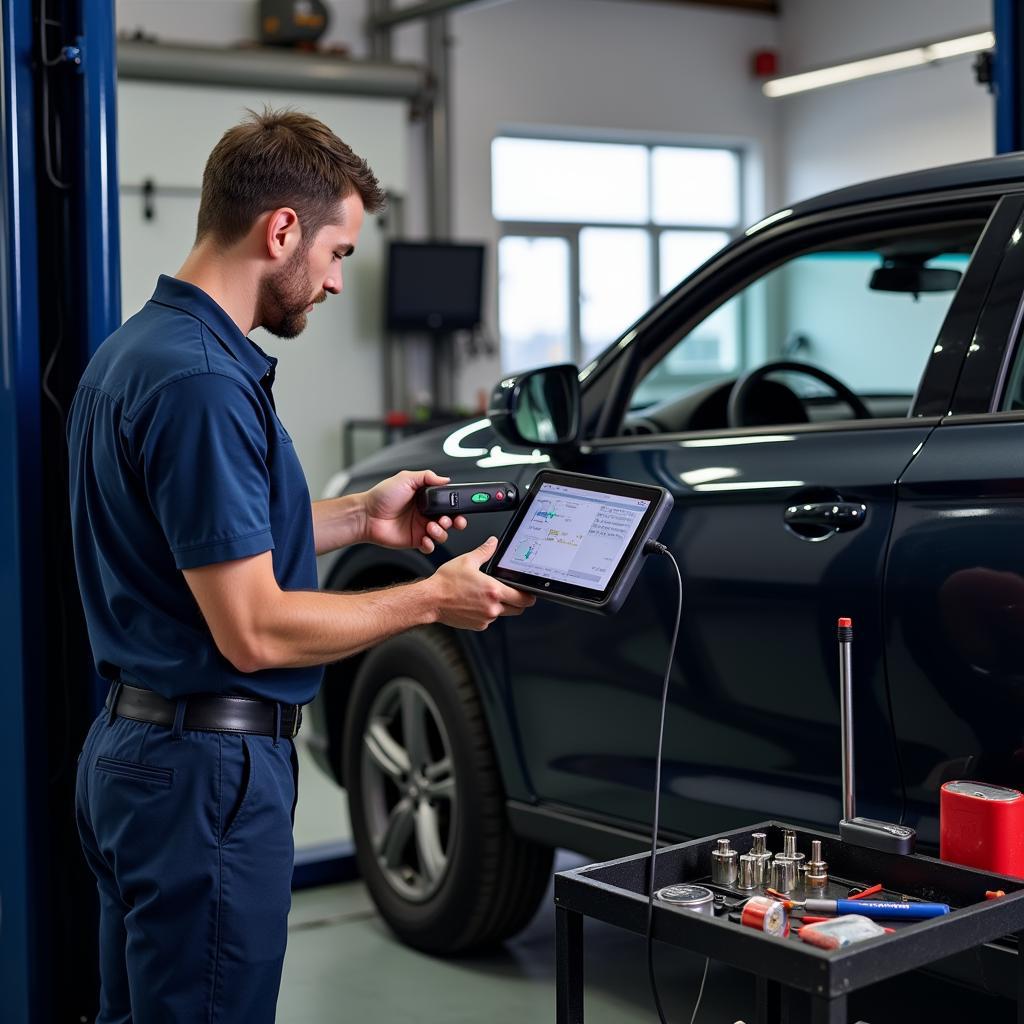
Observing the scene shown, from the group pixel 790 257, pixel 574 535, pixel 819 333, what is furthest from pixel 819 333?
pixel 574 535

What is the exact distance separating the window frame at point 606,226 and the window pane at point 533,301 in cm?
5

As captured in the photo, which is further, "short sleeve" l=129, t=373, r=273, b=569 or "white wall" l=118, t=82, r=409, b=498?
"white wall" l=118, t=82, r=409, b=498

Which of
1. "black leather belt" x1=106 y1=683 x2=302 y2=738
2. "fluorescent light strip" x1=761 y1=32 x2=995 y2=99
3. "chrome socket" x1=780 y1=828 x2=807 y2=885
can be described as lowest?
"chrome socket" x1=780 y1=828 x2=807 y2=885

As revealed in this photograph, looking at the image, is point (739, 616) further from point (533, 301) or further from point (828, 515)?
point (533, 301)

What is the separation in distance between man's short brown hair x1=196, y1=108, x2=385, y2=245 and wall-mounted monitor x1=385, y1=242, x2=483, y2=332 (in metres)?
7.29

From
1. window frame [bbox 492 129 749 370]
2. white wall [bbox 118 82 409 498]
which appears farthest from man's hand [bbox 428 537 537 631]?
window frame [bbox 492 129 749 370]

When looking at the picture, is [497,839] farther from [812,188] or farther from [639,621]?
[812,188]

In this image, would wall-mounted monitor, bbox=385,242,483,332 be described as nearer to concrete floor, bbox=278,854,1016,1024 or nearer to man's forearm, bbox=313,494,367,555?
concrete floor, bbox=278,854,1016,1024

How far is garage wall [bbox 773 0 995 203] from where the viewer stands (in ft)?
34.0

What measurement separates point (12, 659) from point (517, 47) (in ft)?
28.0

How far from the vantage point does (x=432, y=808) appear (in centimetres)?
351

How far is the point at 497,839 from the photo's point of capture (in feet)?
10.9

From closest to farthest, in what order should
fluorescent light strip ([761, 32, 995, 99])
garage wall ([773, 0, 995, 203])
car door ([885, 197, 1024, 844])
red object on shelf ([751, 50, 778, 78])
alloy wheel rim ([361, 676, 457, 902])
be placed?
car door ([885, 197, 1024, 844]), alloy wheel rim ([361, 676, 457, 902]), fluorescent light strip ([761, 32, 995, 99]), garage wall ([773, 0, 995, 203]), red object on shelf ([751, 50, 778, 78])

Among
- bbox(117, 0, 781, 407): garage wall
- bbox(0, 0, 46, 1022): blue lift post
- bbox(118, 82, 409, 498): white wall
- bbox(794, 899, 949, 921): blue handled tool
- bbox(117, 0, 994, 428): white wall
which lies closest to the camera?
bbox(794, 899, 949, 921): blue handled tool
